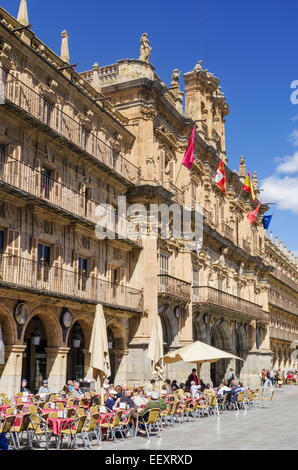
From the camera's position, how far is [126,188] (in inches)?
1104

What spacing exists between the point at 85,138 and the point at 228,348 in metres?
20.8

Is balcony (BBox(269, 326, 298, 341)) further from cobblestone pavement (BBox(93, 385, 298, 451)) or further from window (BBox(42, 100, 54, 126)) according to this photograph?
window (BBox(42, 100, 54, 126))

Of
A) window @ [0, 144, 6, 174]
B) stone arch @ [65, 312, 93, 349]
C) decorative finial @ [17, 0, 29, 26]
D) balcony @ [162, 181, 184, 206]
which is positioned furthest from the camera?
balcony @ [162, 181, 184, 206]

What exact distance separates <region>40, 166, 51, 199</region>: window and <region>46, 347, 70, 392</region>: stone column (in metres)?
5.87

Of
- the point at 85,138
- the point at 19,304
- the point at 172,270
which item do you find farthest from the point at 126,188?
the point at 19,304

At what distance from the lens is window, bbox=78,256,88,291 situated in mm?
23453

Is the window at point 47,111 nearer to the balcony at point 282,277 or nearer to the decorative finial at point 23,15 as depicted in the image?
the decorative finial at point 23,15

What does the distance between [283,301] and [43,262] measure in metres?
50.8

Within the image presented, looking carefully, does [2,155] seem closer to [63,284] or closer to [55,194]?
[55,194]

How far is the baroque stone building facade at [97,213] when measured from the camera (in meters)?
20.0

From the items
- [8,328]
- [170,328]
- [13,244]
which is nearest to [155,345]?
[8,328]

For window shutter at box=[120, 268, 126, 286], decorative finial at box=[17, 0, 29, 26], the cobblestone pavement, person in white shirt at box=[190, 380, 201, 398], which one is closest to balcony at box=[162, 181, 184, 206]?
window shutter at box=[120, 268, 126, 286]

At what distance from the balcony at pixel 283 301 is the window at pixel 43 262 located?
128ft

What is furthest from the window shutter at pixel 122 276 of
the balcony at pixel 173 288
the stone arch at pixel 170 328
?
the stone arch at pixel 170 328
